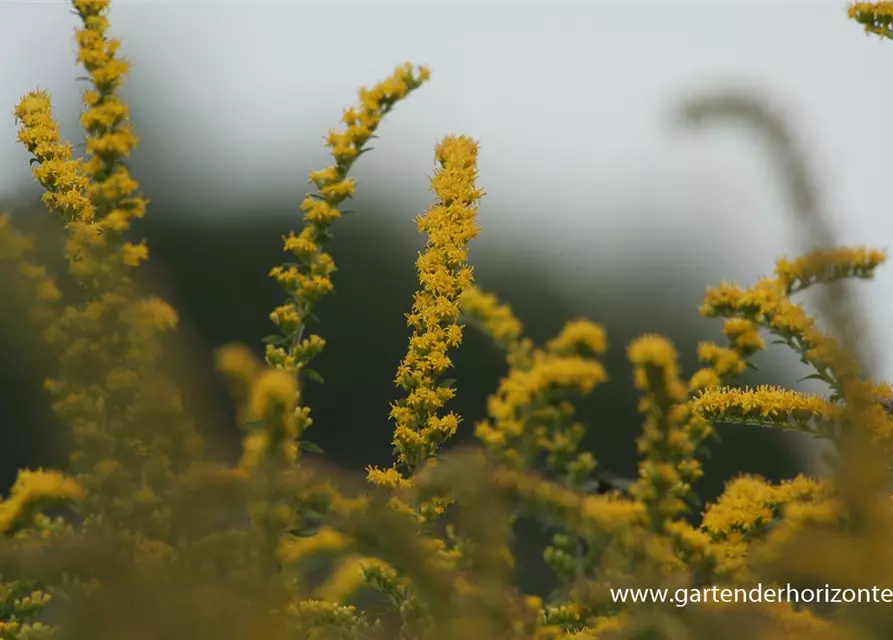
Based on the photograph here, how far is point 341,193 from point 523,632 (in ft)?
3.00

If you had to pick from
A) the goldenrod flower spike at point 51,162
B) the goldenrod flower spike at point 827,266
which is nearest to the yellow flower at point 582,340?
the goldenrod flower spike at point 827,266

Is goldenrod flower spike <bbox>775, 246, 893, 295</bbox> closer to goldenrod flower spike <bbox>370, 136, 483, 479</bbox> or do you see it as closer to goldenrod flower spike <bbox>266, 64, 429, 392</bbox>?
goldenrod flower spike <bbox>370, 136, 483, 479</bbox>

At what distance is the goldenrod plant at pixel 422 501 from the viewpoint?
876 millimetres

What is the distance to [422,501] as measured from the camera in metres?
1.16

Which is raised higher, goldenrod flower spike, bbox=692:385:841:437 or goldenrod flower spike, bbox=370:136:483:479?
goldenrod flower spike, bbox=370:136:483:479

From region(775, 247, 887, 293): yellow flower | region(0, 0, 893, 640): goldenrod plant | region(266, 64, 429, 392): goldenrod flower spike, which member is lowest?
region(0, 0, 893, 640): goldenrod plant

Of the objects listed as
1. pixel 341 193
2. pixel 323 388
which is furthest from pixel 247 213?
pixel 341 193

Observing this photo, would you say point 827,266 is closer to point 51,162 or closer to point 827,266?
point 827,266

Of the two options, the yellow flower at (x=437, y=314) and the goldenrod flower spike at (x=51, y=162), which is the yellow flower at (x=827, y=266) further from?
the goldenrod flower spike at (x=51, y=162)

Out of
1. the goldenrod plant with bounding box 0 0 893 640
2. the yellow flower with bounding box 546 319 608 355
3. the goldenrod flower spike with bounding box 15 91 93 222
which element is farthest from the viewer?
the goldenrod flower spike with bounding box 15 91 93 222

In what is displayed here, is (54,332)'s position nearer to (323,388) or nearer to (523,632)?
(523,632)

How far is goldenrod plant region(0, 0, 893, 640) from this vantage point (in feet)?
2.87

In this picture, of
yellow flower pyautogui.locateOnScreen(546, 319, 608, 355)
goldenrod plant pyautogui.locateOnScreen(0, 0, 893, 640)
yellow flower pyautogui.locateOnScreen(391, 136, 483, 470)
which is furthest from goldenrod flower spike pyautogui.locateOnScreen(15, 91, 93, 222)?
yellow flower pyautogui.locateOnScreen(546, 319, 608, 355)

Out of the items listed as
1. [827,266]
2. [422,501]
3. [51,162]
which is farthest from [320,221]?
[827,266]
